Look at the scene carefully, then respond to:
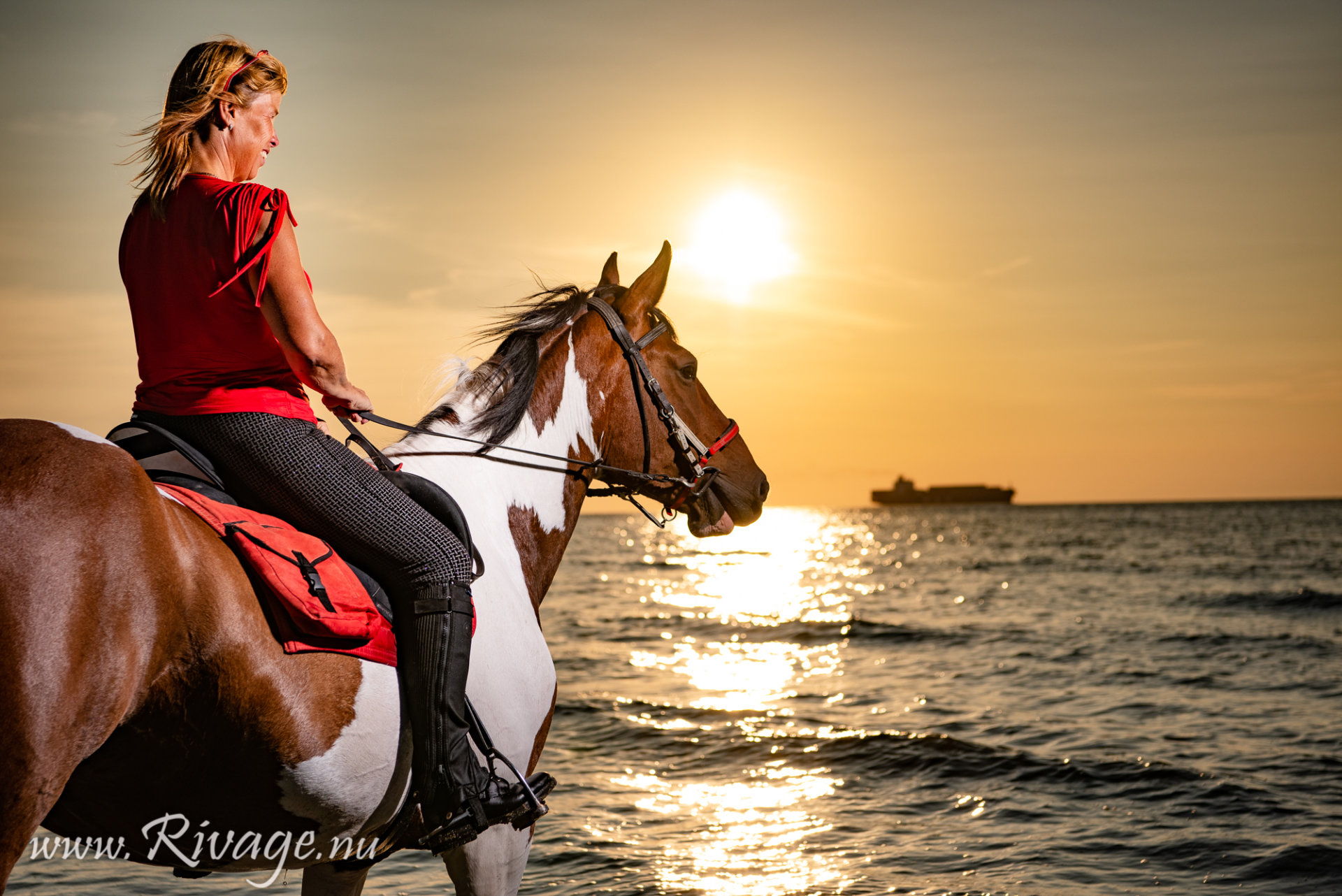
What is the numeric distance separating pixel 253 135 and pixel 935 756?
32.4ft

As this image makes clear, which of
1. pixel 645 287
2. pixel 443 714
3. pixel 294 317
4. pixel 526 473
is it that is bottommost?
pixel 443 714

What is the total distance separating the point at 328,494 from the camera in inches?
112

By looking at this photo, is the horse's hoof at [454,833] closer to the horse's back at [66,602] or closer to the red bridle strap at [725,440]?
the horse's back at [66,602]

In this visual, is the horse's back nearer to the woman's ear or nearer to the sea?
the woman's ear

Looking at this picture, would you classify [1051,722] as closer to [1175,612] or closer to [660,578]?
[1175,612]

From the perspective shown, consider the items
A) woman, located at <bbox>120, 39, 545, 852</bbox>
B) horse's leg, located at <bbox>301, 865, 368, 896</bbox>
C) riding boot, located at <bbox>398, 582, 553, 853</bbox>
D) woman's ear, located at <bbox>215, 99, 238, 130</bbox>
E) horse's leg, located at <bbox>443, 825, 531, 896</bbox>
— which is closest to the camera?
woman, located at <bbox>120, 39, 545, 852</bbox>

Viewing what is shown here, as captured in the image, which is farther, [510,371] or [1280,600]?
[1280,600]

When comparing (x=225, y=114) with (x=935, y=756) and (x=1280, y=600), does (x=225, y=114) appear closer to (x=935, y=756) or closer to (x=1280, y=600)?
(x=935, y=756)

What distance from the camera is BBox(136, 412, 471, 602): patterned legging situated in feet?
9.14

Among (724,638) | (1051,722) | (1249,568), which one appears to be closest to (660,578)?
(724,638)

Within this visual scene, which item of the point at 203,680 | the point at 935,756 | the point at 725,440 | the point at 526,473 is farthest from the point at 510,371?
the point at 935,756

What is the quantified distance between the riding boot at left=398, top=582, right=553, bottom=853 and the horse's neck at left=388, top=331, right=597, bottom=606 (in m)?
0.47

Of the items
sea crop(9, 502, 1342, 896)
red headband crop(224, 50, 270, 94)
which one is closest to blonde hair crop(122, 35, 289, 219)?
red headband crop(224, 50, 270, 94)

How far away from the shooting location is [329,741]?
274cm
